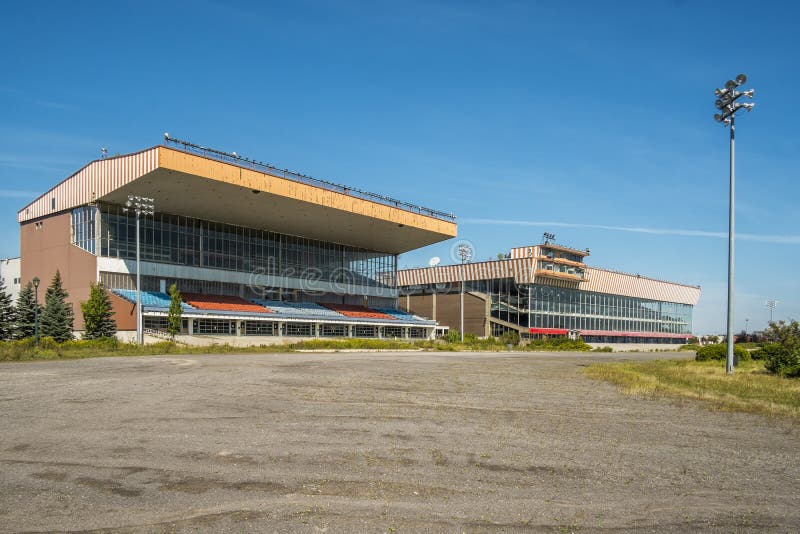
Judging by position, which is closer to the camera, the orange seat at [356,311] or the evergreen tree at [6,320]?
the evergreen tree at [6,320]

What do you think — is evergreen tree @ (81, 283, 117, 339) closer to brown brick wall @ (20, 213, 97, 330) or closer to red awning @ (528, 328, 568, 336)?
brown brick wall @ (20, 213, 97, 330)

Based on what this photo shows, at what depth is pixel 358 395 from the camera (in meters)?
15.8

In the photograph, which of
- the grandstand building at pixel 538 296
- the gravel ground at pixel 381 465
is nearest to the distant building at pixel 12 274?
the grandstand building at pixel 538 296

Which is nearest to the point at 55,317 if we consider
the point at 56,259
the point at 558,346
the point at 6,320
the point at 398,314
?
the point at 6,320

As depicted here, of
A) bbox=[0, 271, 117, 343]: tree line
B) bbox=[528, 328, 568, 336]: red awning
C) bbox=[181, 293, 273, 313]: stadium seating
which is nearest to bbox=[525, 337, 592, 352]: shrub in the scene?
bbox=[528, 328, 568, 336]: red awning

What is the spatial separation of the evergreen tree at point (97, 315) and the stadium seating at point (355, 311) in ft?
89.3

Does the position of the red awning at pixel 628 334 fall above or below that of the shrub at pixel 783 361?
below

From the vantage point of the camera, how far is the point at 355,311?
73188 millimetres

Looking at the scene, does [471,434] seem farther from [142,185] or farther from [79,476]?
[142,185]

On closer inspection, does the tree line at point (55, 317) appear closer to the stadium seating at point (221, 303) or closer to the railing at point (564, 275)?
the stadium seating at point (221, 303)

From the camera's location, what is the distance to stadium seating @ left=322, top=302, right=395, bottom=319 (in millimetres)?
70875

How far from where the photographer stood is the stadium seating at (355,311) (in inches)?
2790

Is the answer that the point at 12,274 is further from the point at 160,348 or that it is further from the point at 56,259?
the point at 160,348

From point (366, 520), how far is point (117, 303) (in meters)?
49.9
